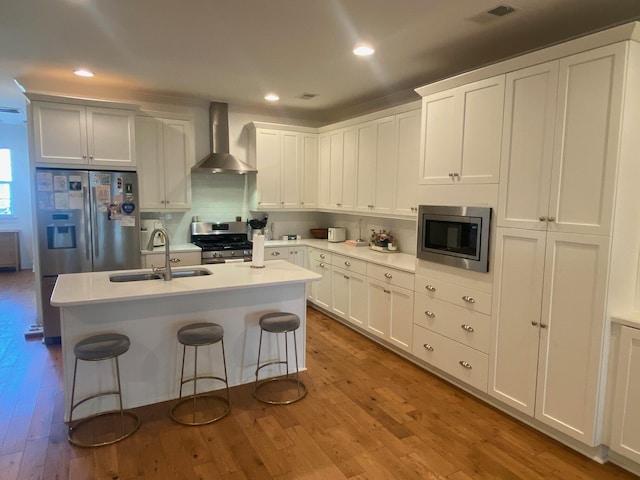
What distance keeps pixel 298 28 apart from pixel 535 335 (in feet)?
8.58

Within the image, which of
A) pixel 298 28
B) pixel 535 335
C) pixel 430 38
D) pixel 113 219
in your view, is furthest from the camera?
pixel 113 219

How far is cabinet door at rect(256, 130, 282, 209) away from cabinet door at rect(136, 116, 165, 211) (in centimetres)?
120

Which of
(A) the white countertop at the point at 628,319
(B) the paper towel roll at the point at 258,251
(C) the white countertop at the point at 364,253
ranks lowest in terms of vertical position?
(A) the white countertop at the point at 628,319

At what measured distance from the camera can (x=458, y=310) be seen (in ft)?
10.5

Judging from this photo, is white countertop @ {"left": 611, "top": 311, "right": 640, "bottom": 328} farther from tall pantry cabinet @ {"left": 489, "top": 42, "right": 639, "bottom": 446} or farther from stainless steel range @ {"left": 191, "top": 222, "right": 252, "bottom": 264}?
stainless steel range @ {"left": 191, "top": 222, "right": 252, "bottom": 264}

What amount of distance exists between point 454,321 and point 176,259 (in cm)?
308

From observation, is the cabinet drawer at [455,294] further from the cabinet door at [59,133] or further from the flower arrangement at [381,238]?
the cabinet door at [59,133]

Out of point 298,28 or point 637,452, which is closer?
point 637,452

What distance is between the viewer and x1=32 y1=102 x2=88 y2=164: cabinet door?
159 inches

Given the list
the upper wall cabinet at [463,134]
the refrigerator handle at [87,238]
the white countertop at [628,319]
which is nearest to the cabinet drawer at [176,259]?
the refrigerator handle at [87,238]

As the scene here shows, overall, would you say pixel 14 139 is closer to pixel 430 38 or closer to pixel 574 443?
pixel 430 38

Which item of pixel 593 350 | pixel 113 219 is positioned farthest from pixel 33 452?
pixel 593 350

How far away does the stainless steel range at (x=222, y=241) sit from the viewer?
4.85m

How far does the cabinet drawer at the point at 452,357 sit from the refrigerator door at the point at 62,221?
3.43 metres
